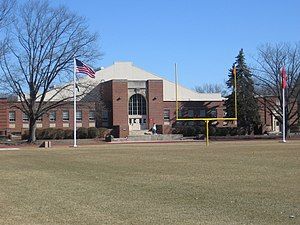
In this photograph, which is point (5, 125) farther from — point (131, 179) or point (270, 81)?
point (131, 179)

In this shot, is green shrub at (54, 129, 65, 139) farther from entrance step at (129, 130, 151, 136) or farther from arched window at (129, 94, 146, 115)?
arched window at (129, 94, 146, 115)

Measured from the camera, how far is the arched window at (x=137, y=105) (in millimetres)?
86750

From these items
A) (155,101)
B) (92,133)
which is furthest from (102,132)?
(155,101)

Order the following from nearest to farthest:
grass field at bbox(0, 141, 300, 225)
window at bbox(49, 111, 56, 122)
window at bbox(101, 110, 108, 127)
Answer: grass field at bbox(0, 141, 300, 225), window at bbox(49, 111, 56, 122), window at bbox(101, 110, 108, 127)

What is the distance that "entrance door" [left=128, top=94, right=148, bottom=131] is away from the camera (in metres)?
86.5

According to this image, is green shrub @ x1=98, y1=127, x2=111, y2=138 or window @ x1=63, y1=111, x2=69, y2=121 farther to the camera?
window @ x1=63, y1=111, x2=69, y2=121

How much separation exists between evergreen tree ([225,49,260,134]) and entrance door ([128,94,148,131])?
15579mm

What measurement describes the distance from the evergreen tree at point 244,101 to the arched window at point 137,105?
1566cm

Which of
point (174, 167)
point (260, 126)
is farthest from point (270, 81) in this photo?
point (174, 167)

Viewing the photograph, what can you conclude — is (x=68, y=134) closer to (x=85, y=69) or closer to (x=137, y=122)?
(x=137, y=122)

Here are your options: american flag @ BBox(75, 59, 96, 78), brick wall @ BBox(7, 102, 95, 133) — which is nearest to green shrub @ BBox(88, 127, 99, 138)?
brick wall @ BBox(7, 102, 95, 133)

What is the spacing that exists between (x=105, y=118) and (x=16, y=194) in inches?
2815

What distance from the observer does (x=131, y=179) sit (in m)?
17.4

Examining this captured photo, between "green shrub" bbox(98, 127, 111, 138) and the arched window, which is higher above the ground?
the arched window
